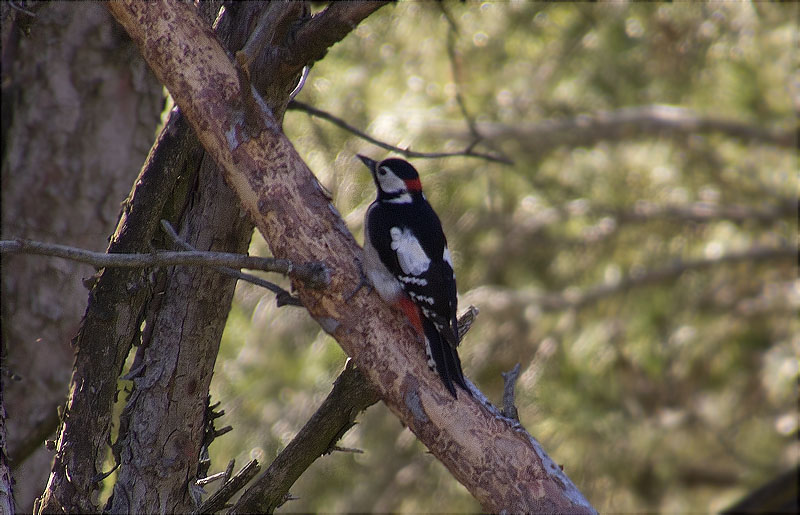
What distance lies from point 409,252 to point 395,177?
1.77 feet

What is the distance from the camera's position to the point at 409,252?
224cm

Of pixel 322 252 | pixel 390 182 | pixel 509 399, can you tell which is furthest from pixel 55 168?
pixel 509 399

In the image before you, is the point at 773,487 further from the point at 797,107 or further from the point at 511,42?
the point at 511,42

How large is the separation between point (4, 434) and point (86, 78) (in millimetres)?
1676

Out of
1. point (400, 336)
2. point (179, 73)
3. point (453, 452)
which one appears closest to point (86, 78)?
point (179, 73)

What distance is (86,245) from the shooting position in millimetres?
2973

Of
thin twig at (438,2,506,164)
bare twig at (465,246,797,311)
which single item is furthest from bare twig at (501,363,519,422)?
bare twig at (465,246,797,311)

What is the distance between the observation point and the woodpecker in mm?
1768

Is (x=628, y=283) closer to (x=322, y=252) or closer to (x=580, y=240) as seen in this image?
(x=580, y=240)

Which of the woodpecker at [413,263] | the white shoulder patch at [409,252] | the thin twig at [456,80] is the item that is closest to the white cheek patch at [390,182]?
the woodpecker at [413,263]

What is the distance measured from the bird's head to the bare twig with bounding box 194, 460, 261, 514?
3.76 feet

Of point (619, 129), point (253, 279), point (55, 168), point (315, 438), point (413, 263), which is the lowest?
point (315, 438)

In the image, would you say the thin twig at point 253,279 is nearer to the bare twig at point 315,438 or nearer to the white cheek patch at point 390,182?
the bare twig at point 315,438

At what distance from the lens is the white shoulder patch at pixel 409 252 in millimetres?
2170
